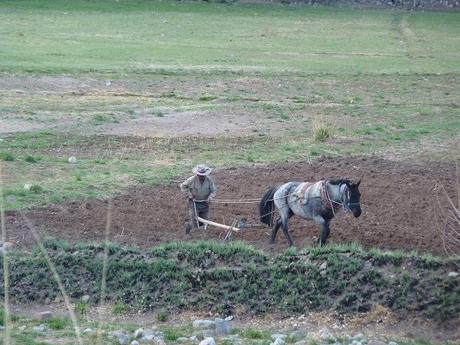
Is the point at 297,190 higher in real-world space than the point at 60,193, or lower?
higher

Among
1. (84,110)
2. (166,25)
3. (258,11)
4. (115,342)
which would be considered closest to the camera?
(115,342)

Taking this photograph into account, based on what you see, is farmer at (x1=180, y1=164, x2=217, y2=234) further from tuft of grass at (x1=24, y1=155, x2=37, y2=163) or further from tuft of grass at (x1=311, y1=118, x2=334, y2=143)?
tuft of grass at (x1=311, y1=118, x2=334, y2=143)

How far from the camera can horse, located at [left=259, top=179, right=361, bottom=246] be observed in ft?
48.2

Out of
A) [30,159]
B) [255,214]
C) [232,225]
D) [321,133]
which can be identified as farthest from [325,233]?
[321,133]

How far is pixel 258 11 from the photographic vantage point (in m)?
61.5

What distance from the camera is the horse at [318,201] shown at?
14.7 meters

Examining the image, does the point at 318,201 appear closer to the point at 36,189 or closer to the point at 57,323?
the point at 57,323

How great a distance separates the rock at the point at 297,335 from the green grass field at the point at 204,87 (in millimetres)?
6441

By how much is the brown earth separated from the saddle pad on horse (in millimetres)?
694

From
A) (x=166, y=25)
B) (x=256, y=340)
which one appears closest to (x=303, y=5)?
(x=166, y=25)

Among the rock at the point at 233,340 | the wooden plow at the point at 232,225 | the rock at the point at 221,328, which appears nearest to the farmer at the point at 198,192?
the wooden plow at the point at 232,225

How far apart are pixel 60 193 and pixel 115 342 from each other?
6764mm

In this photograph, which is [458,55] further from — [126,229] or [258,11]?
[126,229]

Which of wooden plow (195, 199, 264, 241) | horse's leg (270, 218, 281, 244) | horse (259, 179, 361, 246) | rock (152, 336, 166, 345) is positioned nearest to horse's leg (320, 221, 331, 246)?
horse (259, 179, 361, 246)
